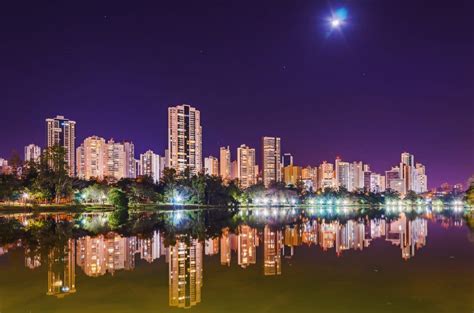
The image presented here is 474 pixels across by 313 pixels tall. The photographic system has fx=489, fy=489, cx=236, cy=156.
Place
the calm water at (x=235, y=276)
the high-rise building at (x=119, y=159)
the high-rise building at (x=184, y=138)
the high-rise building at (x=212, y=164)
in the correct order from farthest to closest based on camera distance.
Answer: the high-rise building at (x=212, y=164) → the high-rise building at (x=119, y=159) → the high-rise building at (x=184, y=138) → the calm water at (x=235, y=276)

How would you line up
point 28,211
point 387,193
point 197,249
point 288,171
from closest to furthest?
1. point 197,249
2. point 28,211
3. point 387,193
4. point 288,171

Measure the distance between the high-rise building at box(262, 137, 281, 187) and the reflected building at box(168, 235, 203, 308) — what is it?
151m

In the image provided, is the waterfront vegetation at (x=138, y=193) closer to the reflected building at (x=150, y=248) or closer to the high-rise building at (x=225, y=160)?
the reflected building at (x=150, y=248)

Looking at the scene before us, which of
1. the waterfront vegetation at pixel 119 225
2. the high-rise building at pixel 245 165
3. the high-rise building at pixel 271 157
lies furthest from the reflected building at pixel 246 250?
the high-rise building at pixel 245 165

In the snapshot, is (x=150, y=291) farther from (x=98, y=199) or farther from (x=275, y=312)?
(x=98, y=199)

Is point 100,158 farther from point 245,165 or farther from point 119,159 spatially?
point 245,165

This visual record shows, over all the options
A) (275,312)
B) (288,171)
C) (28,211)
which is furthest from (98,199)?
(288,171)

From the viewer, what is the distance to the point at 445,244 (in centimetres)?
2128

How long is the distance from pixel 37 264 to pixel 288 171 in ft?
560

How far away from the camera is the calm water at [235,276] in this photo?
9.77 metres

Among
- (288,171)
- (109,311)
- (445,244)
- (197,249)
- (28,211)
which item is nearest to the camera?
(109,311)

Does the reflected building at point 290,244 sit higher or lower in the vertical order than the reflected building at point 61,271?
lower

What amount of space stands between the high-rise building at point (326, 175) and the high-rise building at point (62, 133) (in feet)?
300

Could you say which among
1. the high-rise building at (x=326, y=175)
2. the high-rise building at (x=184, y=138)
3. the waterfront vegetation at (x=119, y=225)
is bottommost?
the waterfront vegetation at (x=119, y=225)
